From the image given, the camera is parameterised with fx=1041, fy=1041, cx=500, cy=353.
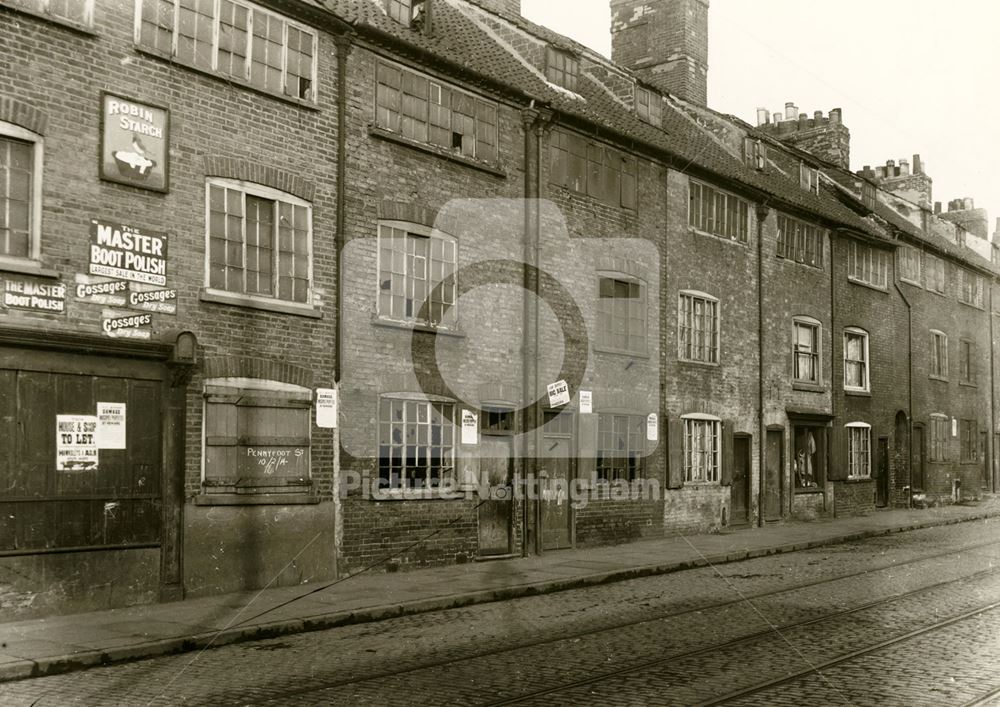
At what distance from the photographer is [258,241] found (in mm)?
14250

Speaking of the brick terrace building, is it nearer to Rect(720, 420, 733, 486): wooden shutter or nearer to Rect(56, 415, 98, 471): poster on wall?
Rect(56, 415, 98, 471): poster on wall

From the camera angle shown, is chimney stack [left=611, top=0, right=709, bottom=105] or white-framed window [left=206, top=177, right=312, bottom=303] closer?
white-framed window [left=206, top=177, right=312, bottom=303]

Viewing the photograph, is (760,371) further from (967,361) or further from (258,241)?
(967,361)

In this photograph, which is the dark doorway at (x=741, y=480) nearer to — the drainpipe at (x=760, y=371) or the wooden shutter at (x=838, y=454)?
the drainpipe at (x=760, y=371)

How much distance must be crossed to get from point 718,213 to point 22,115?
16.3 m

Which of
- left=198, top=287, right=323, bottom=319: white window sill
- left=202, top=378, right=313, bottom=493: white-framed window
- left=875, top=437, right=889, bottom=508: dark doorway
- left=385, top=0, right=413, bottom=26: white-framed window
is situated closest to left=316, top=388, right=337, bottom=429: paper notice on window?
left=202, top=378, right=313, bottom=493: white-framed window

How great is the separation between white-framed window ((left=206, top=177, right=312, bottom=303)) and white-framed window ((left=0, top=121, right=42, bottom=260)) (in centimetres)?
229

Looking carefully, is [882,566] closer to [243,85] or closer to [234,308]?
[234,308]

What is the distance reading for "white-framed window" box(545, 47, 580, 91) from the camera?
67.8 feet

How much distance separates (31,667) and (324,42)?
9.65m

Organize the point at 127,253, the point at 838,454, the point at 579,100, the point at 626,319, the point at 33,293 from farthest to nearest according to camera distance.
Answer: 1. the point at 838,454
2. the point at 626,319
3. the point at 579,100
4. the point at 127,253
5. the point at 33,293

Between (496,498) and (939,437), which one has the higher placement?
(939,437)

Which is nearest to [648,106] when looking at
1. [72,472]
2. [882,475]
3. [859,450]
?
[859,450]

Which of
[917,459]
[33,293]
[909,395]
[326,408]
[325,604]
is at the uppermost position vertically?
[33,293]
